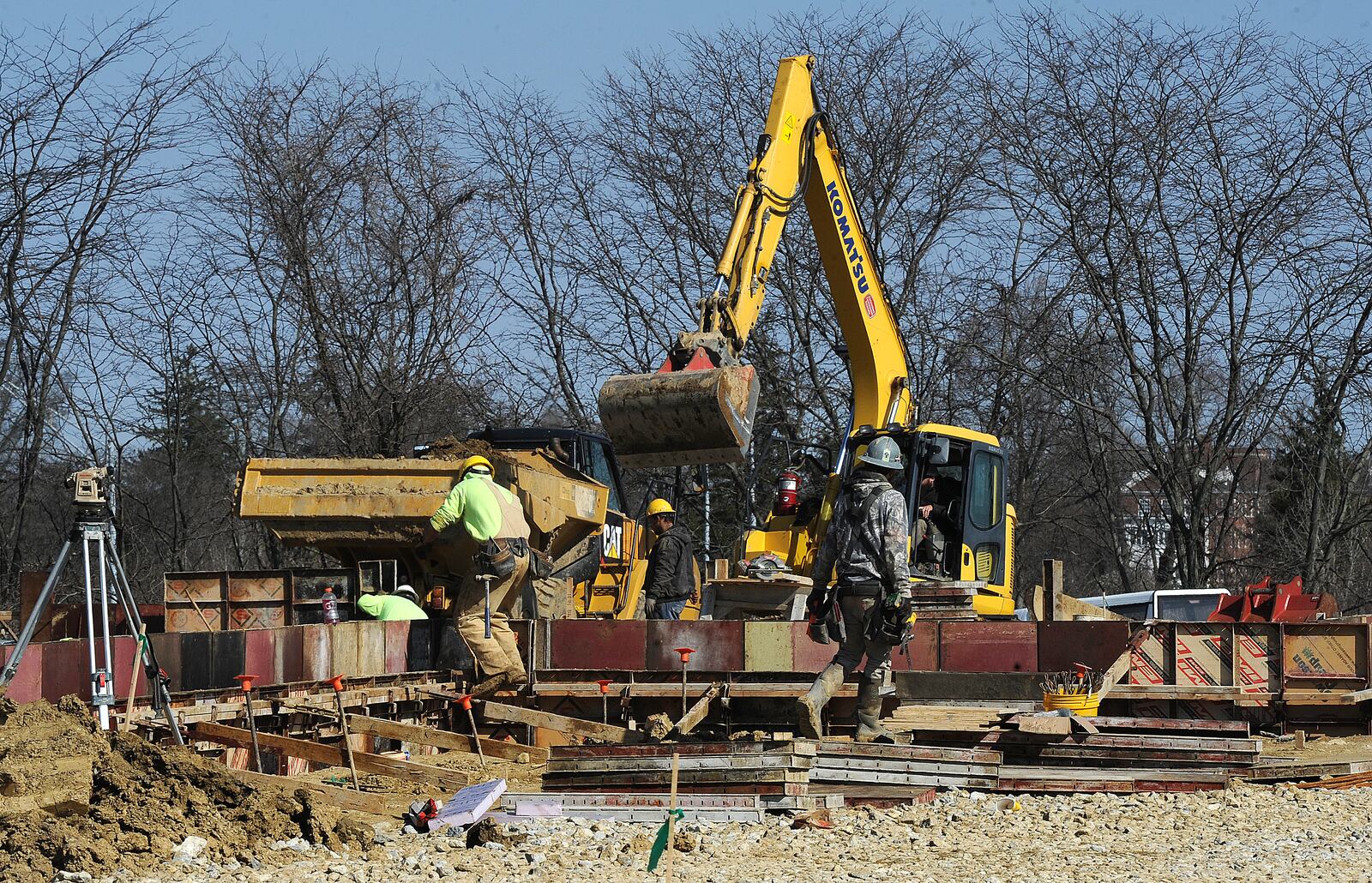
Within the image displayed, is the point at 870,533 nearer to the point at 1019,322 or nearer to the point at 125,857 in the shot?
the point at 125,857

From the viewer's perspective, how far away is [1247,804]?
7.75 meters

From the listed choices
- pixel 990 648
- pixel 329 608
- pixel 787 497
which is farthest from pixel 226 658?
pixel 787 497

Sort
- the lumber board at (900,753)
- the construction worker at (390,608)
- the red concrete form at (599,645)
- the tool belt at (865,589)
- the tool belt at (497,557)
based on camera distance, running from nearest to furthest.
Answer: the lumber board at (900,753) < the tool belt at (865,589) < the tool belt at (497,557) < the red concrete form at (599,645) < the construction worker at (390,608)

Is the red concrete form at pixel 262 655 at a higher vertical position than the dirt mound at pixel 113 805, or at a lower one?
higher

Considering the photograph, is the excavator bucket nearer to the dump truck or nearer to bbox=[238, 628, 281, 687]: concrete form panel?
the dump truck

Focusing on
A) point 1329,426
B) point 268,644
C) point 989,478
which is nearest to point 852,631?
point 268,644

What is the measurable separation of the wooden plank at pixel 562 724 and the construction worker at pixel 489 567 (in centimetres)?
85

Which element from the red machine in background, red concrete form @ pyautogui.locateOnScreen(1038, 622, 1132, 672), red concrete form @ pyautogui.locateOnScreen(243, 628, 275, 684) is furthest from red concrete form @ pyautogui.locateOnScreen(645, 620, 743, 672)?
Answer: the red machine in background

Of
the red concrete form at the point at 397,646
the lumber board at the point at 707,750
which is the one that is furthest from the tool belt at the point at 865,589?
the red concrete form at the point at 397,646

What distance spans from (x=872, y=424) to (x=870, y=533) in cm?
659

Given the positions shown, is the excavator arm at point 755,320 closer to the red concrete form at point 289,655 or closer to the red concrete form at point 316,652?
the red concrete form at point 316,652

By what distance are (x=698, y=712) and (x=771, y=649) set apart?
4.96ft

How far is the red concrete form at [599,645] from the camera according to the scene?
12086 millimetres

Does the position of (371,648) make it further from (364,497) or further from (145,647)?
(145,647)
